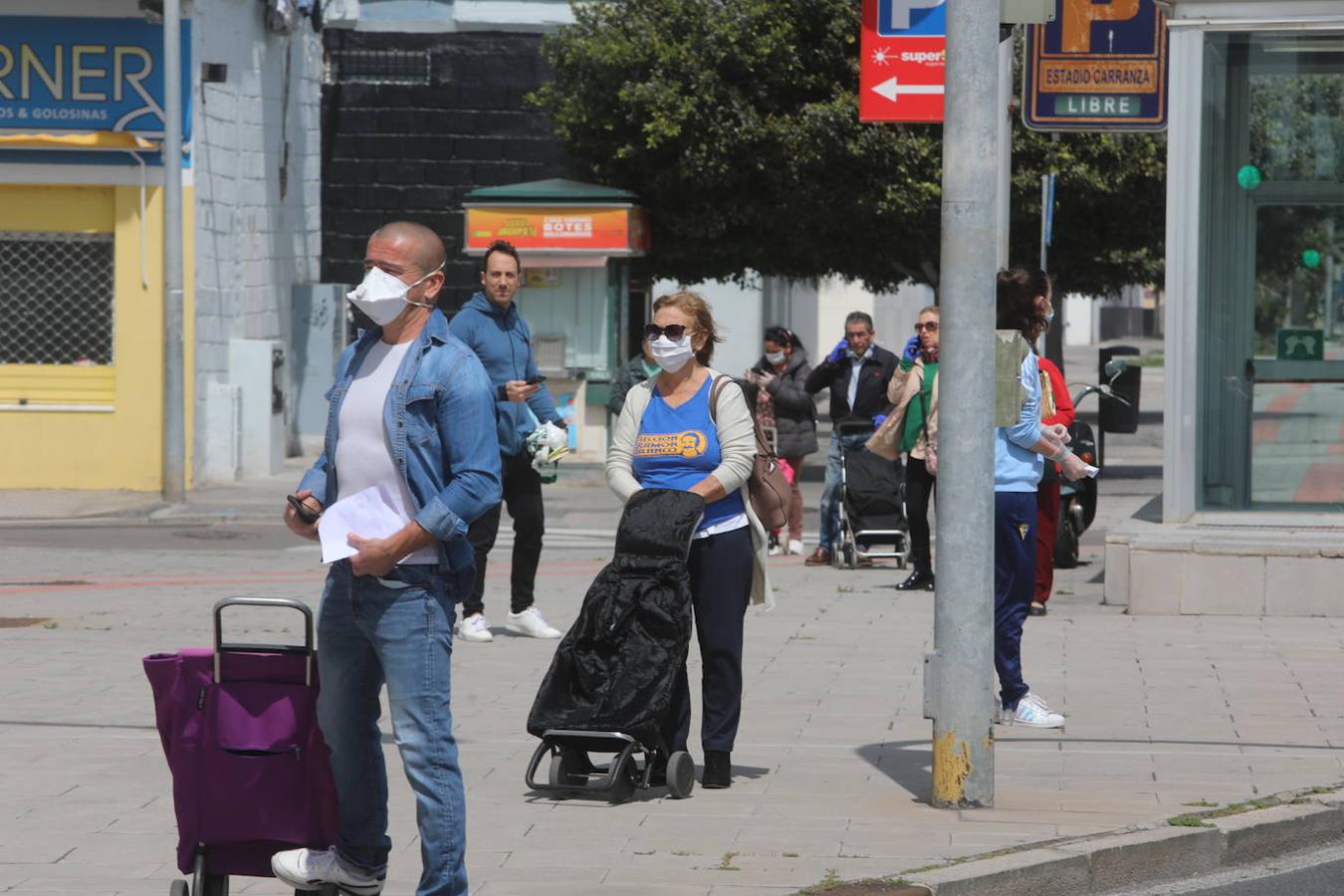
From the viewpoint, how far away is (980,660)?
21.8 ft

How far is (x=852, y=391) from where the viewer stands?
14359 millimetres

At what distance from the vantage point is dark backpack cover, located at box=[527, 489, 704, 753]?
6895 mm

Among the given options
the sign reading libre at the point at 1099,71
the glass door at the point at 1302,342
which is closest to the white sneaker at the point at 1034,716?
the glass door at the point at 1302,342

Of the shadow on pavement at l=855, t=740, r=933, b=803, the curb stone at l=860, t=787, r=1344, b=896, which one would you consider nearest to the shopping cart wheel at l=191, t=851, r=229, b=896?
A: the curb stone at l=860, t=787, r=1344, b=896

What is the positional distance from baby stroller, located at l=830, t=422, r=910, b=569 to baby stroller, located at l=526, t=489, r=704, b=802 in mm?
7136

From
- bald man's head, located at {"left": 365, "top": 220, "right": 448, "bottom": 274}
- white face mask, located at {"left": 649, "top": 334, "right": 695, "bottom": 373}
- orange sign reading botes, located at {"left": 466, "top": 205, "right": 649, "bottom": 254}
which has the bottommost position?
white face mask, located at {"left": 649, "top": 334, "right": 695, "bottom": 373}

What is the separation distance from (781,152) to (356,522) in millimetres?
15825

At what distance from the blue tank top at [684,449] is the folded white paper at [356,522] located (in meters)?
2.09

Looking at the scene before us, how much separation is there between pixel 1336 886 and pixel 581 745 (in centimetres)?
242

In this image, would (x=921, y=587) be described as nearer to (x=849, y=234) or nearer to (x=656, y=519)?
(x=656, y=519)

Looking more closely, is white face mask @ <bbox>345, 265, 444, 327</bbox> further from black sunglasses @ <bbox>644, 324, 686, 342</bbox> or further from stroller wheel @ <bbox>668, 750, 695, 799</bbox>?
stroller wheel @ <bbox>668, 750, 695, 799</bbox>

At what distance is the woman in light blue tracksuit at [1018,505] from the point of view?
320 inches

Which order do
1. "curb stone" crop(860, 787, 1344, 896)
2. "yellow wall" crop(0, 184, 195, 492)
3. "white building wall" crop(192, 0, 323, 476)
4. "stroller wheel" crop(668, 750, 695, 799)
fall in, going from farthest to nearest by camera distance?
"white building wall" crop(192, 0, 323, 476)
"yellow wall" crop(0, 184, 195, 492)
"stroller wheel" crop(668, 750, 695, 799)
"curb stone" crop(860, 787, 1344, 896)

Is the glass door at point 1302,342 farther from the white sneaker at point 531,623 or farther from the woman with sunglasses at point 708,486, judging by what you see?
the woman with sunglasses at point 708,486
